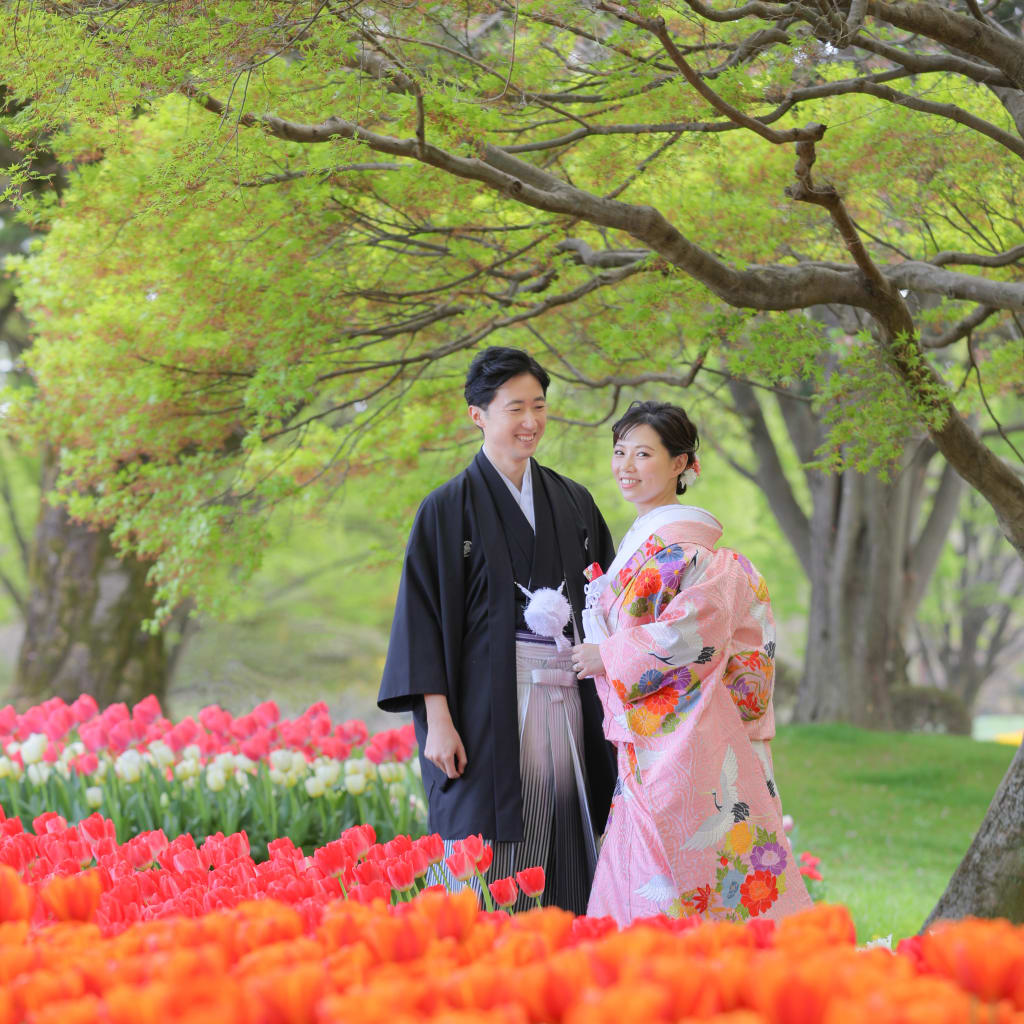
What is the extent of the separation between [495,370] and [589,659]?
0.84m

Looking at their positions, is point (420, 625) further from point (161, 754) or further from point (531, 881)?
point (161, 754)

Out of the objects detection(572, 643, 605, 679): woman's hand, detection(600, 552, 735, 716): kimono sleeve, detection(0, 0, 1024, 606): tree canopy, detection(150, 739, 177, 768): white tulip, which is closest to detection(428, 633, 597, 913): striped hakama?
detection(572, 643, 605, 679): woman's hand

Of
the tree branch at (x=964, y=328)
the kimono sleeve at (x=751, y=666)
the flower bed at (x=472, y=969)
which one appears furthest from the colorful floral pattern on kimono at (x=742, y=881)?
the tree branch at (x=964, y=328)

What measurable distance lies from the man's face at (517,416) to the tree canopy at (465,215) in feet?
1.91

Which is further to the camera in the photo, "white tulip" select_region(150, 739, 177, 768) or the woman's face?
"white tulip" select_region(150, 739, 177, 768)

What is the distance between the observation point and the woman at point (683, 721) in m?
2.85

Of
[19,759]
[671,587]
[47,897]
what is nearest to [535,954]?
[47,897]

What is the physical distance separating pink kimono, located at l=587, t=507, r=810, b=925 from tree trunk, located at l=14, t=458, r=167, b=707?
614cm

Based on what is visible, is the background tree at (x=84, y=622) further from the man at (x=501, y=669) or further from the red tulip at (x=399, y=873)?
the red tulip at (x=399, y=873)

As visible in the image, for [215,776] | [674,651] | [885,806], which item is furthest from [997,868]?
[885,806]

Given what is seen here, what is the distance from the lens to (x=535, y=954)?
1370mm

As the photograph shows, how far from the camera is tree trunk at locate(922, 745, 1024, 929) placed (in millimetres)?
3916

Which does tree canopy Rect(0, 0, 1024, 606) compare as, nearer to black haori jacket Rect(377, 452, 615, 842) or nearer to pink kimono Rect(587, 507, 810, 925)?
black haori jacket Rect(377, 452, 615, 842)

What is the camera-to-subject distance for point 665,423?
10.1 ft
